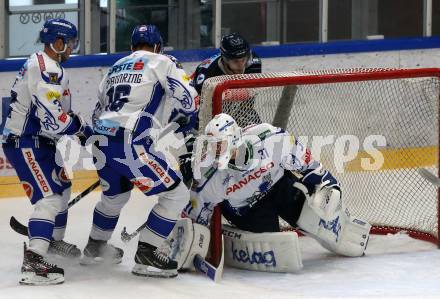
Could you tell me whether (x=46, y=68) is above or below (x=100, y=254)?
above

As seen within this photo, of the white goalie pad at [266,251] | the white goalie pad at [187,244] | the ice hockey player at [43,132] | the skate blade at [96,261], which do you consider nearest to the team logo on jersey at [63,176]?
the ice hockey player at [43,132]

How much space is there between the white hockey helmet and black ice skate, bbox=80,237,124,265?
2.24ft

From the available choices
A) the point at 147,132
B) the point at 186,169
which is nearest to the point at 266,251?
the point at 186,169

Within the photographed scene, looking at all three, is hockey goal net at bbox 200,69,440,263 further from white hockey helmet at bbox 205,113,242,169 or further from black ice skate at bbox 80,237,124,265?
black ice skate at bbox 80,237,124,265

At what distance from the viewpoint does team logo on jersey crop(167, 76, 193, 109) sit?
3705 millimetres

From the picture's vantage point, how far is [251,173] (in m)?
3.81

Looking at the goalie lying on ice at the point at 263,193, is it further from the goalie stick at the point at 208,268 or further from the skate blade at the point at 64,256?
the skate blade at the point at 64,256

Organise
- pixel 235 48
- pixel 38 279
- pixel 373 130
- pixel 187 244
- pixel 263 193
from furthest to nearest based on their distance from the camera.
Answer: pixel 373 130
pixel 235 48
pixel 263 193
pixel 187 244
pixel 38 279

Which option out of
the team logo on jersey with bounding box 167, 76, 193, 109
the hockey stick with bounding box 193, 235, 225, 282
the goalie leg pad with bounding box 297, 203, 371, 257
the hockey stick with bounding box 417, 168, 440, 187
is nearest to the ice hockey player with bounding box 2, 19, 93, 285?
the team logo on jersey with bounding box 167, 76, 193, 109

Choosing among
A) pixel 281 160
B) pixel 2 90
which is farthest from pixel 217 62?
pixel 2 90

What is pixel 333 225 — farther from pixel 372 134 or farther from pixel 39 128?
pixel 39 128

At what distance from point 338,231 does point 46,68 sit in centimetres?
136

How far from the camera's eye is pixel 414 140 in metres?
4.87

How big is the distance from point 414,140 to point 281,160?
4.01ft
